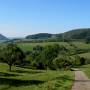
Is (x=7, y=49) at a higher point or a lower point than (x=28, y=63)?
higher

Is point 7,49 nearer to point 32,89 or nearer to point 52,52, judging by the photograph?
point 52,52

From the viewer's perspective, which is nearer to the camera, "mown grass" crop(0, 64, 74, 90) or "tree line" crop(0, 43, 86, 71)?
"mown grass" crop(0, 64, 74, 90)

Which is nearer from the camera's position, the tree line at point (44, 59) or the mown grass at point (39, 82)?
the mown grass at point (39, 82)

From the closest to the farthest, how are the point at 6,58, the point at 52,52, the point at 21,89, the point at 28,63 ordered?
the point at 21,89
the point at 6,58
the point at 52,52
the point at 28,63

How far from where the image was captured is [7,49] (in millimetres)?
88438

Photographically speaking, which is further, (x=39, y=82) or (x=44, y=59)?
(x=44, y=59)

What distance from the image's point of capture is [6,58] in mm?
88312

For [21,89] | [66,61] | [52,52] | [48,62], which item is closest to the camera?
[21,89]

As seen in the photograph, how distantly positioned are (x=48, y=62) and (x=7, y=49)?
41.4 m

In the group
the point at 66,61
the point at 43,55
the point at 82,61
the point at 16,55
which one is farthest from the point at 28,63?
the point at 16,55

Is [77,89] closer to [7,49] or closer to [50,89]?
[50,89]

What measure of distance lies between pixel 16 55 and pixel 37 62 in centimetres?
3950

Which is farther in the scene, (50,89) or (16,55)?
(16,55)

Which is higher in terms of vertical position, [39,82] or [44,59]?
[39,82]
